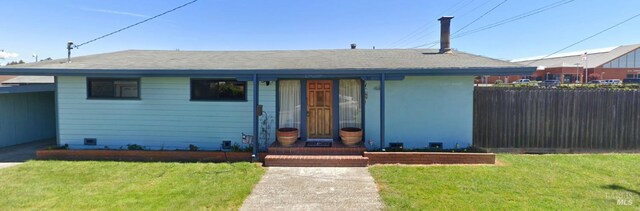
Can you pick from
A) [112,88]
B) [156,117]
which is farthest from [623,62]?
[112,88]

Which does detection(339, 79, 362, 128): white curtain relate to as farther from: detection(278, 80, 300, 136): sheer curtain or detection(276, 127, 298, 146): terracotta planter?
detection(276, 127, 298, 146): terracotta planter

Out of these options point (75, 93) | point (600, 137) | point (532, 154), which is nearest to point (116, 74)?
point (75, 93)

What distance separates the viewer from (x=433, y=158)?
700 cm

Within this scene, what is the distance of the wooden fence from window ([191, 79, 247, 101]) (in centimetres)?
604

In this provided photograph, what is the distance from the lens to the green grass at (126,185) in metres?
4.68

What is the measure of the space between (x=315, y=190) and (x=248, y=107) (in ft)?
11.1

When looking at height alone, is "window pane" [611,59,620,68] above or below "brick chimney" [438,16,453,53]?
above

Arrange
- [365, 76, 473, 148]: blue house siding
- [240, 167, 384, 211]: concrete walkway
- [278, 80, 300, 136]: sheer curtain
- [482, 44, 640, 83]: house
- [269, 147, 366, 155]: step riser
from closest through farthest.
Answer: [240, 167, 384, 211]: concrete walkway → [269, 147, 366, 155]: step riser → [365, 76, 473, 148]: blue house siding → [278, 80, 300, 136]: sheer curtain → [482, 44, 640, 83]: house

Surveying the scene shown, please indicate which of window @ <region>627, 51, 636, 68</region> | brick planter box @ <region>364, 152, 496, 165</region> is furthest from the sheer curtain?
window @ <region>627, 51, 636, 68</region>

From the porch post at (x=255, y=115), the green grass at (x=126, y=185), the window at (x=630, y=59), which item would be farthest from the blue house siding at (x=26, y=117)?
the window at (x=630, y=59)

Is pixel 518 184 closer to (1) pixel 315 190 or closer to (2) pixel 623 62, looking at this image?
(1) pixel 315 190

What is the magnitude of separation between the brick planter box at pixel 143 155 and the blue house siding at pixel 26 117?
2.68 meters

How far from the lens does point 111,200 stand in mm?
4805

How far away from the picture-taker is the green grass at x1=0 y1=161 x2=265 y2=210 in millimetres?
4684
